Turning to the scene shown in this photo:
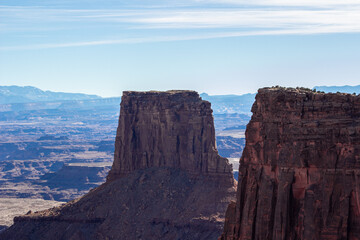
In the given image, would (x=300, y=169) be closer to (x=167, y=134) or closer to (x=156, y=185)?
(x=156, y=185)

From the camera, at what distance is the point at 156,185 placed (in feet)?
376

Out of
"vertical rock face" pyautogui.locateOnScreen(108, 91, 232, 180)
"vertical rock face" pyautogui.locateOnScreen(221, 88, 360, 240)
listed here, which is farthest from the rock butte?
"vertical rock face" pyautogui.locateOnScreen(221, 88, 360, 240)

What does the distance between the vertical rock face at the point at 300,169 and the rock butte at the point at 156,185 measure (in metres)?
58.6

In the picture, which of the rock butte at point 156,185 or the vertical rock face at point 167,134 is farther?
the vertical rock face at point 167,134

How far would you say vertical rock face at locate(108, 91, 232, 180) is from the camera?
372ft

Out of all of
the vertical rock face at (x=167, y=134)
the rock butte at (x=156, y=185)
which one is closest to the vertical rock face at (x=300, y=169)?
the rock butte at (x=156, y=185)

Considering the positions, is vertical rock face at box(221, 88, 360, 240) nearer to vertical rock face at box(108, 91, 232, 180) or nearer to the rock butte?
the rock butte

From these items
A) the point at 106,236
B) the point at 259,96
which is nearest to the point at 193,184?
the point at 106,236

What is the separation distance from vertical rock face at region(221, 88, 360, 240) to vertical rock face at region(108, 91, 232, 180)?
6444 centimetres

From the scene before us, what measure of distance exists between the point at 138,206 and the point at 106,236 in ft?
19.2

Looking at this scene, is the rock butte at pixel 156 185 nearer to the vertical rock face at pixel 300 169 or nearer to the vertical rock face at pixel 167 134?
the vertical rock face at pixel 167 134

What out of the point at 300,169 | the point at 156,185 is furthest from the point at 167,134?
the point at 300,169

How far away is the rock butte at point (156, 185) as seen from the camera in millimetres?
108500

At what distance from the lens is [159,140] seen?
11825 cm
